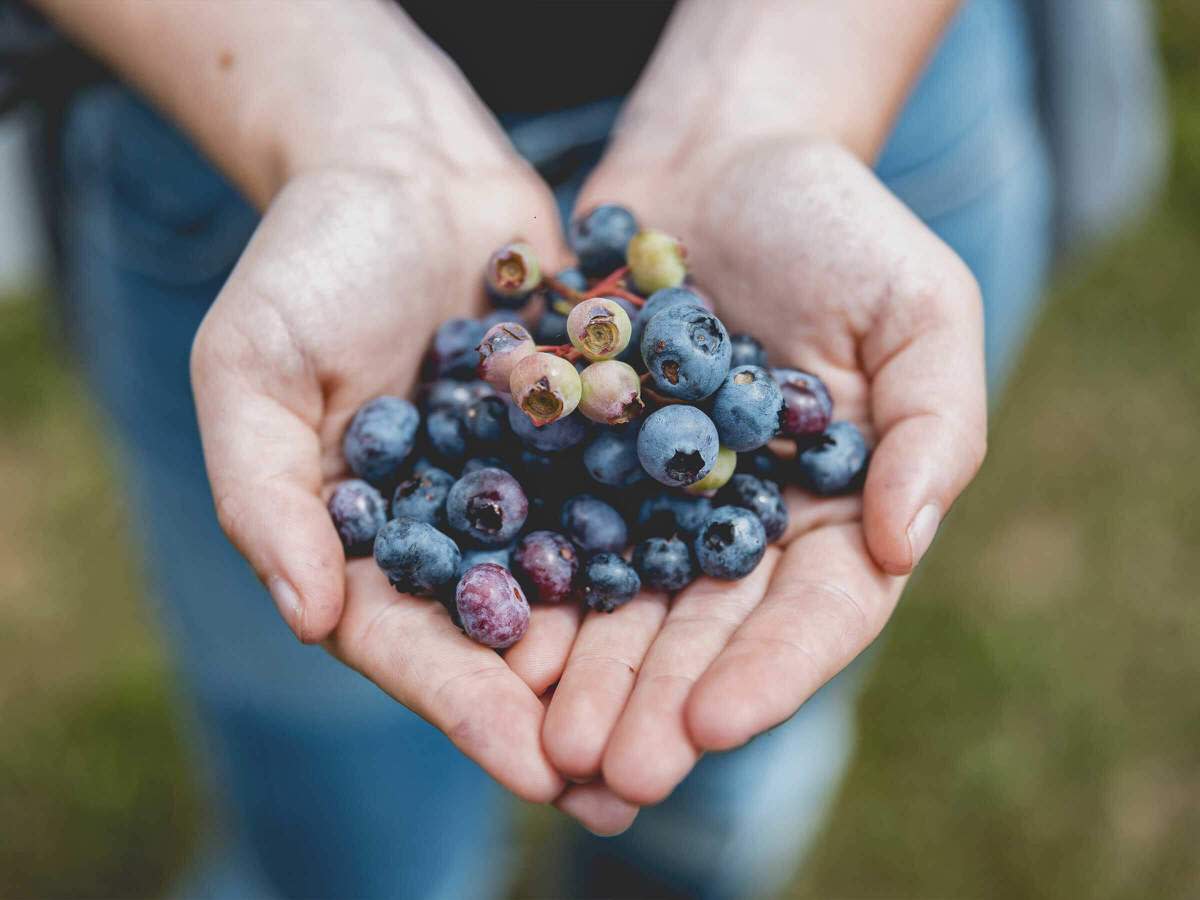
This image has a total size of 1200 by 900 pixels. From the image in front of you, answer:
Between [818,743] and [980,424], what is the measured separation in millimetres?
1670

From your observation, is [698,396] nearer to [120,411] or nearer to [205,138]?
[205,138]

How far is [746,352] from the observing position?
1992mm

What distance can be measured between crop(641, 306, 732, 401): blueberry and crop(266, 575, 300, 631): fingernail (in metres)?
0.65

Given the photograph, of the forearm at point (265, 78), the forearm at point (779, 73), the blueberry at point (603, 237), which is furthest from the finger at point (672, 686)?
the forearm at point (265, 78)

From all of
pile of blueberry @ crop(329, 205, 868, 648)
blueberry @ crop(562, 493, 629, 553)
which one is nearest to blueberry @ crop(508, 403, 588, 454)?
pile of blueberry @ crop(329, 205, 868, 648)

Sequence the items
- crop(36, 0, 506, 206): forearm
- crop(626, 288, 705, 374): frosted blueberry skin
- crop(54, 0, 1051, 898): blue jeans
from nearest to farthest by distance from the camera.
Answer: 1. crop(626, 288, 705, 374): frosted blueberry skin
2. crop(36, 0, 506, 206): forearm
3. crop(54, 0, 1051, 898): blue jeans

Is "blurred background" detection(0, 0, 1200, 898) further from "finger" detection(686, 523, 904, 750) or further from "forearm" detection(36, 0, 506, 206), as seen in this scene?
"finger" detection(686, 523, 904, 750)

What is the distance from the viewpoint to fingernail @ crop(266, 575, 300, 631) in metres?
1.63

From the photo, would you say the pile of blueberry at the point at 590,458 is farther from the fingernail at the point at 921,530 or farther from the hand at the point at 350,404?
the fingernail at the point at 921,530

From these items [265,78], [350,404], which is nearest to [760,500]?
[350,404]

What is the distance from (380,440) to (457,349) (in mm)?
259

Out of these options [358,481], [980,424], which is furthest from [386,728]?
[980,424]

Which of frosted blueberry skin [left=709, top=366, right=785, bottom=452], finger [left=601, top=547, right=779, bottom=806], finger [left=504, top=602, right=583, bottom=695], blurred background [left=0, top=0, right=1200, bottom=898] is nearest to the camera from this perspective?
finger [left=601, top=547, right=779, bottom=806]

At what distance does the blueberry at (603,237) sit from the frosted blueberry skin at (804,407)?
437 mm
